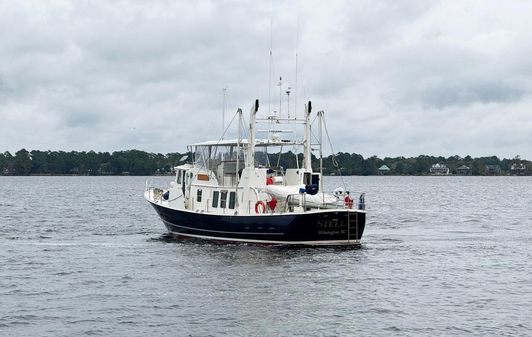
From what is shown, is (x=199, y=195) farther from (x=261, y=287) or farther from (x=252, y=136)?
(x=261, y=287)

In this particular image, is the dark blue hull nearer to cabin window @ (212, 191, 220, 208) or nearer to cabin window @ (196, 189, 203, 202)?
cabin window @ (212, 191, 220, 208)

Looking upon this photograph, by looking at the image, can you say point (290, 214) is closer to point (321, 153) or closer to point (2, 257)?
point (321, 153)

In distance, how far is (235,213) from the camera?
142 ft

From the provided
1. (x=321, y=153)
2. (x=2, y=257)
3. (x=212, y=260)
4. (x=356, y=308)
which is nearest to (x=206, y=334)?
(x=356, y=308)

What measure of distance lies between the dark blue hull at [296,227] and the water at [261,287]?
0.82 meters

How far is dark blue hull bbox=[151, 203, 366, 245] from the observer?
133ft

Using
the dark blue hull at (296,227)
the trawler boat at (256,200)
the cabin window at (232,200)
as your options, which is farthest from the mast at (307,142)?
the dark blue hull at (296,227)

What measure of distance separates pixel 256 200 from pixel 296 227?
3203mm

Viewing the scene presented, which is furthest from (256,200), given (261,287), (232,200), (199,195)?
(261,287)

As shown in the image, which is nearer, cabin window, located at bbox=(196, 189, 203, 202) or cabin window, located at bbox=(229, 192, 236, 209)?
cabin window, located at bbox=(229, 192, 236, 209)

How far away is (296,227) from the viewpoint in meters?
40.7

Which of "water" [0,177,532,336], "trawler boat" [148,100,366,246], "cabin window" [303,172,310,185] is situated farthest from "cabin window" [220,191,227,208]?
"cabin window" [303,172,310,185]

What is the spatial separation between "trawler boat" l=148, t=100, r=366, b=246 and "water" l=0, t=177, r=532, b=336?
1.06 m

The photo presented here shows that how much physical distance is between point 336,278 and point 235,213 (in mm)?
10986
